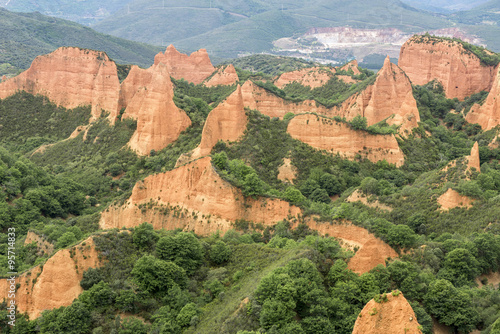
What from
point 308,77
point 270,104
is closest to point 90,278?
point 270,104

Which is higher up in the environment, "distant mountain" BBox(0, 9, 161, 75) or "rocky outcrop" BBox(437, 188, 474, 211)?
"rocky outcrop" BBox(437, 188, 474, 211)

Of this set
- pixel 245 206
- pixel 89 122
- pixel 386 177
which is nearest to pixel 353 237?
pixel 245 206

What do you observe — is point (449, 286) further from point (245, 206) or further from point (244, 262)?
point (245, 206)

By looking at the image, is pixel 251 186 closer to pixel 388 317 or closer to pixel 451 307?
pixel 451 307

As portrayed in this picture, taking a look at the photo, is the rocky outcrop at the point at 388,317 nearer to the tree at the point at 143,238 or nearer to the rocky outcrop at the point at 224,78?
the tree at the point at 143,238

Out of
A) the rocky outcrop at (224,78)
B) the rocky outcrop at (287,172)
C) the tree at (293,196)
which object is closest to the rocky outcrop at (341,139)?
the rocky outcrop at (287,172)

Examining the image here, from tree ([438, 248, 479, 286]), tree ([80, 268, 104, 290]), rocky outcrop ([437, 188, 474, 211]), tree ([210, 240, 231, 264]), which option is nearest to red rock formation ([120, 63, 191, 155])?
tree ([210, 240, 231, 264])

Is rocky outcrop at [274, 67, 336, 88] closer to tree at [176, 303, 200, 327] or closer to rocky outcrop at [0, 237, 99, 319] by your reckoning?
rocky outcrop at [0, 237, 99, 319]
